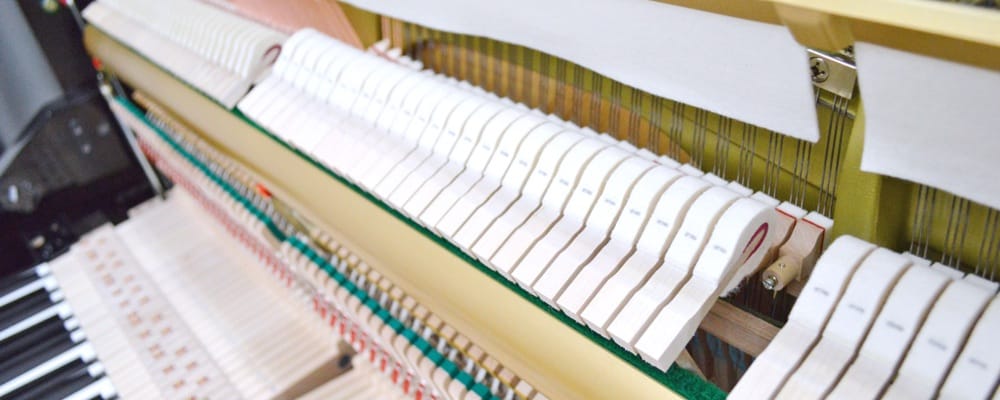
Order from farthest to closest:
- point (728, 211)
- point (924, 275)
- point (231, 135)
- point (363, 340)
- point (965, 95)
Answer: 1. point (363, 340)
2. point (231, 135)
3. point (728, 211)
4. point (924, 275)
5. point (965, 95)

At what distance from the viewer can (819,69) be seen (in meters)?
0.99

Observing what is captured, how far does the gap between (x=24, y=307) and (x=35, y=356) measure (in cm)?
33

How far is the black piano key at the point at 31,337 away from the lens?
8.47 feet

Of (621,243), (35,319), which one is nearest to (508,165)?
(621,243)

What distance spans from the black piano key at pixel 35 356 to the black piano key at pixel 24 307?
0.19 metres

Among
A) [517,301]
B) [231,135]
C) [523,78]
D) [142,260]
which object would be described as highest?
[523,78]

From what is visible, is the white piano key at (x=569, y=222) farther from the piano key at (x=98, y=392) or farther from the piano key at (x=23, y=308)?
the piano key at (x=23, y=308)

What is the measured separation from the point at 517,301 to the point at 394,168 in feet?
1.40

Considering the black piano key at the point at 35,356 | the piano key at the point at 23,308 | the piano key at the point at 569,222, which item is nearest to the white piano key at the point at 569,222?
the piano key at the point at 569,222

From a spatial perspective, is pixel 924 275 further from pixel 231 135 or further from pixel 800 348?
pixel 231 135

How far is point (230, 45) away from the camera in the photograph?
2023 millimetres

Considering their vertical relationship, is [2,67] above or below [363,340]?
above

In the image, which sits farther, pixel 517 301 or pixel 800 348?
pixel 517 301

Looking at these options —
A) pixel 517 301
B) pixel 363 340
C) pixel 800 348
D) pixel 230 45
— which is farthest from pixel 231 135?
pixel 800 348
